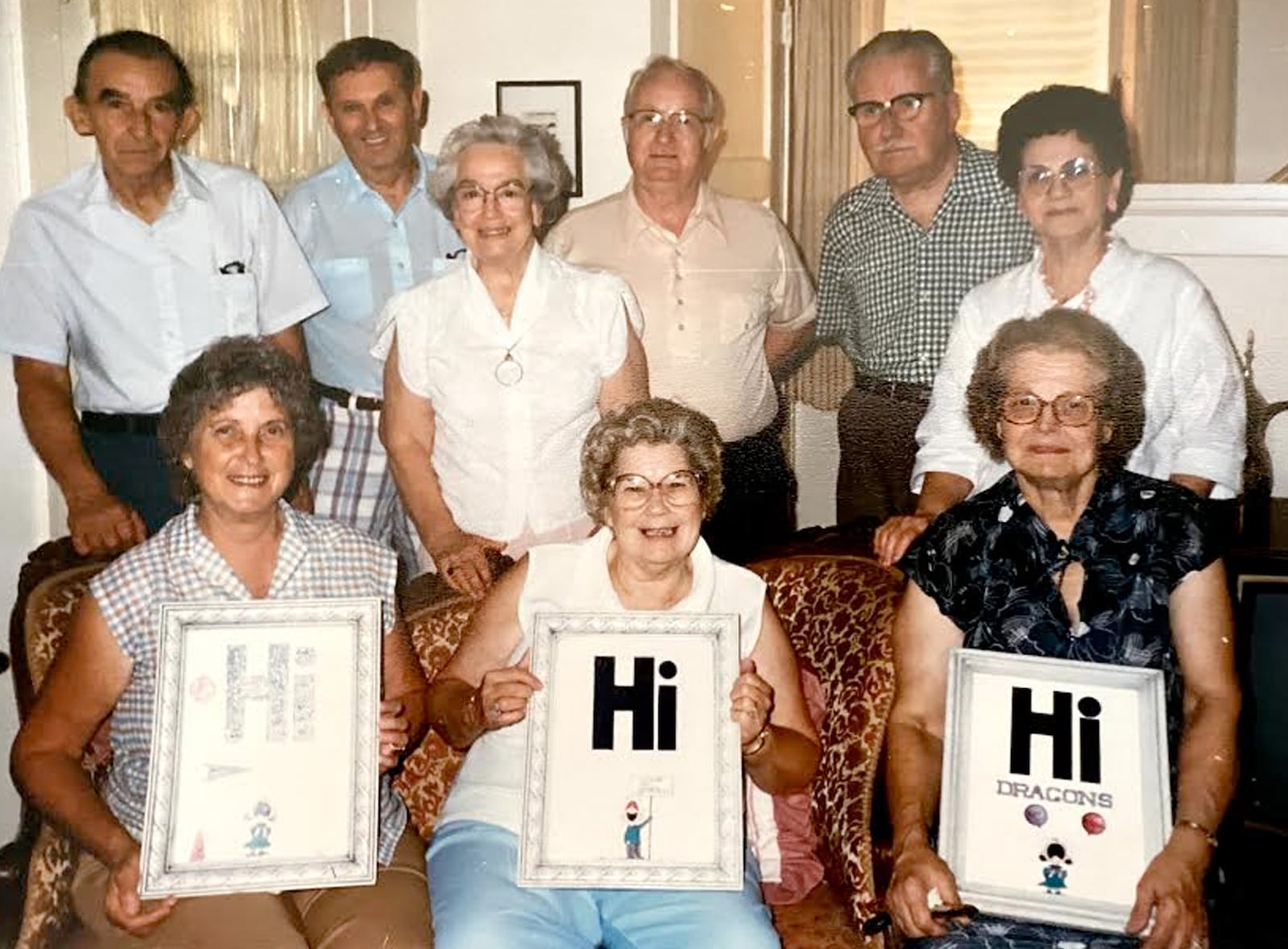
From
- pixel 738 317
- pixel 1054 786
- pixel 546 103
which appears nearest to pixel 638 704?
pixel 1054 786

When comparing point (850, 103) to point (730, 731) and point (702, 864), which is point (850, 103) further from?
Answer: point (702, 864)

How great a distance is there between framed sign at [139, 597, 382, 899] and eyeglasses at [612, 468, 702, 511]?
0.38 metres

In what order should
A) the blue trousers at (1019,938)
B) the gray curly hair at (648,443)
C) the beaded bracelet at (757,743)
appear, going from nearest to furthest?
1. the blue trousers at (1019,938)
2. the beaded bracelet at (757,743)
3. the gray curly hair at (648,443)

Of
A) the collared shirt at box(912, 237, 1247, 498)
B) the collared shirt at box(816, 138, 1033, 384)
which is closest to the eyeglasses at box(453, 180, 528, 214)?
the collared shirt at box(816, 138, 1033, 384)

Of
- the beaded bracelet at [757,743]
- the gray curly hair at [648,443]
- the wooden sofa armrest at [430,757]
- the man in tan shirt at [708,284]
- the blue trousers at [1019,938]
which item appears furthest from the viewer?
the man in tan shirt at [708,284]

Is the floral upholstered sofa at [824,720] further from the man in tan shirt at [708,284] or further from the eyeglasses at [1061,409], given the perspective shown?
the eyeglasses at [1061,409]

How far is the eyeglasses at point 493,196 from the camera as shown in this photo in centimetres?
215

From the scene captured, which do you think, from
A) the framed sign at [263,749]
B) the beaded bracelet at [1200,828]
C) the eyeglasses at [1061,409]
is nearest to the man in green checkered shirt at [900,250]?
the eyeglasses at [1061,409]

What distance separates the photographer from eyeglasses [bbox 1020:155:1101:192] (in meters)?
2.04

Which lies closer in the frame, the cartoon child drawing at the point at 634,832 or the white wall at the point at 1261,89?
the cartoon child drawing at the point at 634,832

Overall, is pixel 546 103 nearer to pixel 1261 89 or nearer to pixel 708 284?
pixel 708 284

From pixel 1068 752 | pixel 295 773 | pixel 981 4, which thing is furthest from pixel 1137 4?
pixel 295 773

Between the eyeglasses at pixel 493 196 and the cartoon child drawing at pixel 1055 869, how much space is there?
124cm

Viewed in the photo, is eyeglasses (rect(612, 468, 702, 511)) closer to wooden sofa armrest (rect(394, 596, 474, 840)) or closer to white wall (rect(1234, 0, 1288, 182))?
wooden sofa armrest (rect(394, 596, 474, 840))
